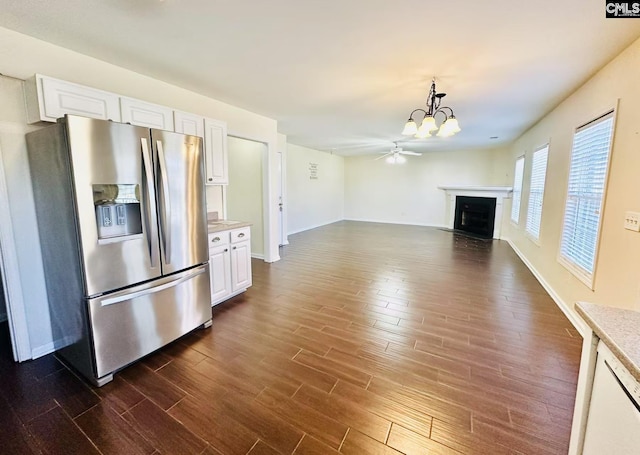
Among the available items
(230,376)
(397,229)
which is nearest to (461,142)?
(397,229)

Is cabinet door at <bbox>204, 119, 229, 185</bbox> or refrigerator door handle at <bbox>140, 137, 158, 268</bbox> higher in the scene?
cabinet door at <bbox>204, 119, 229, 185</bbox>

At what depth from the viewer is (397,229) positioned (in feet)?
28.5

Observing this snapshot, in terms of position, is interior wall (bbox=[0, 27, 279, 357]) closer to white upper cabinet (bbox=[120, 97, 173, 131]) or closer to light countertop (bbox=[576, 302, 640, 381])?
white upper cabinet (bbox=[120, 97, 173, 131])

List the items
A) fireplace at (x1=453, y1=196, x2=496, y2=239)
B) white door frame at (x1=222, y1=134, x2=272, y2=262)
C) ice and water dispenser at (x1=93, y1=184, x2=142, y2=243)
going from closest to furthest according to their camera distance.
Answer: ice and water dispenser at (x1=93, y1=184, x2=142, y2=243) → white door frame at (x1=222, y1=134, x2=272, y2=262) → fireplace at (x1=453, y1=196, x2=496, y2=239)

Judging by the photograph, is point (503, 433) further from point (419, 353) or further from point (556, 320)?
point (556, 320)

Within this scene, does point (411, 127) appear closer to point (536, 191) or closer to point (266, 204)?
point (266, 204)

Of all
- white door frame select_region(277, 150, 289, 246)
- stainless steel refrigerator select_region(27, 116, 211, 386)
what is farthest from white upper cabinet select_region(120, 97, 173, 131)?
white door frame select_region(277, 150, 289, 246)

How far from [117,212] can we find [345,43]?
2164 mm

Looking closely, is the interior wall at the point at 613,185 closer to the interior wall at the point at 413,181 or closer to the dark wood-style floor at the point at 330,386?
the dark wood-style floor at the point at 330,386

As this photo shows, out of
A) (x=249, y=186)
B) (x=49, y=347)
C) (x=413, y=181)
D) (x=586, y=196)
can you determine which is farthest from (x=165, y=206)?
(x=413, y=181)

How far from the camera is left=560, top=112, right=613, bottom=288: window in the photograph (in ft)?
8.29

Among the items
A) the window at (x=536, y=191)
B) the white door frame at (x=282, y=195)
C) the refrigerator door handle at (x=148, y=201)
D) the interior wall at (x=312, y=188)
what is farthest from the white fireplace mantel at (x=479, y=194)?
the refrigerator door handle at (x=148, y=201)

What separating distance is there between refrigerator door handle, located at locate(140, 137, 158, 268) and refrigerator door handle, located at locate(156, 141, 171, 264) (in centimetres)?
8

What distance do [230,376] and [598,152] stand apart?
383 cm
